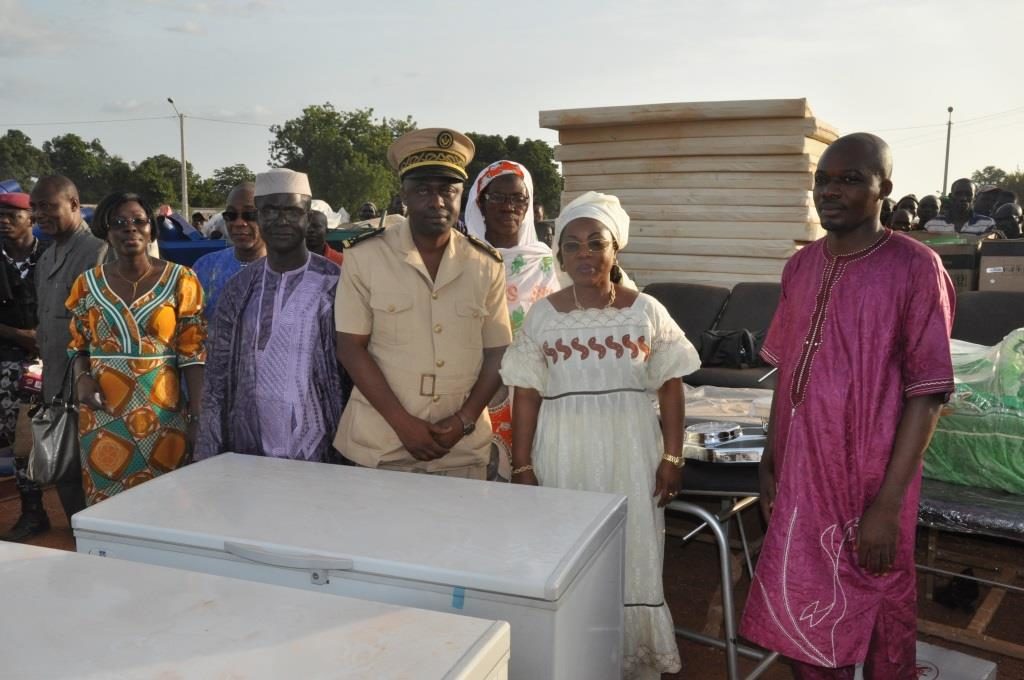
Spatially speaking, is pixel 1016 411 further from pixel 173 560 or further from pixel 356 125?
pixel 356 125

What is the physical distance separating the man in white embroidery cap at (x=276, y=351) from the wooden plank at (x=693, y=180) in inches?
184

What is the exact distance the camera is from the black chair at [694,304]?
600 centimetres

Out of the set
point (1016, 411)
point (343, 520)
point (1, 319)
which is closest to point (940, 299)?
point (1016, 411)

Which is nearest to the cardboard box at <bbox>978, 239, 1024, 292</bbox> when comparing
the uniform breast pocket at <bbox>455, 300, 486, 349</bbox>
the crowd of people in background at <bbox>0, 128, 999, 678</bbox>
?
the crowd of people in background at <bbox>0, 128, 999, 678</bbox>

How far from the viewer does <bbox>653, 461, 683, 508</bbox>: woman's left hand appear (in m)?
2.51

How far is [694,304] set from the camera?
20.2 feet

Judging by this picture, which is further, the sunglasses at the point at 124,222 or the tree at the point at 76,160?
the tree at the point at 76,160

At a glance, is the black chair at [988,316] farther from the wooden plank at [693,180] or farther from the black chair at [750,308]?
the wooden plank at [693,180]

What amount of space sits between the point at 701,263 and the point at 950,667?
4.55m

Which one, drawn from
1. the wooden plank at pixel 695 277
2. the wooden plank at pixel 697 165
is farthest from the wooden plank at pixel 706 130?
the wooden plank at pixel 695 277

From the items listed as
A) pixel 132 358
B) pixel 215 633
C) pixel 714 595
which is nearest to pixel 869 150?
pixel 215 633

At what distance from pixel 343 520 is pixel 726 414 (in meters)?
2.23

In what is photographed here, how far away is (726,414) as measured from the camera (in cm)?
350

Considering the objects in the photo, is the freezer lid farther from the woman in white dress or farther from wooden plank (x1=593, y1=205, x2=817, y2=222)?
wooden plank (x1=593, y1=205, x2=817, y2=222)
